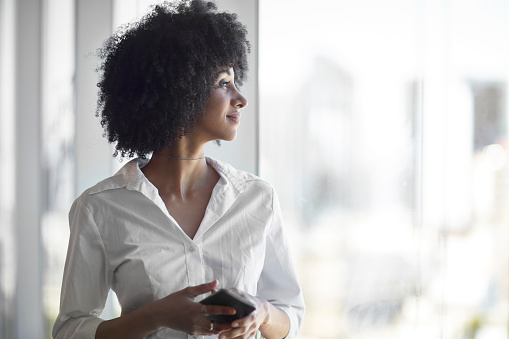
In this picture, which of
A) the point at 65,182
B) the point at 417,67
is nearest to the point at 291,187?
the point at 417,67

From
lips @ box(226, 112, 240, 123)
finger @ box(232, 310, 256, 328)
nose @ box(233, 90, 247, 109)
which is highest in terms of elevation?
nose @ box(233, 90, 247, 109)

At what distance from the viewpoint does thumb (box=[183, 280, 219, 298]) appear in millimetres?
1179

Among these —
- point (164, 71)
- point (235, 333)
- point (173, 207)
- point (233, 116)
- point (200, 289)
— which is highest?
point (164, 71)

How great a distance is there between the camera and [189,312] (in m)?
1.20

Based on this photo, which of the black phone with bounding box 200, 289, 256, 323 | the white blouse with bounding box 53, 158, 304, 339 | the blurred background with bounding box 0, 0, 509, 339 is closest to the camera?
the black phone with bounding box 200, 289, 256, 323

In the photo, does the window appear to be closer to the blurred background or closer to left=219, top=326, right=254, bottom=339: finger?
the blurred background

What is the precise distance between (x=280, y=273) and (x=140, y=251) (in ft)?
1.45

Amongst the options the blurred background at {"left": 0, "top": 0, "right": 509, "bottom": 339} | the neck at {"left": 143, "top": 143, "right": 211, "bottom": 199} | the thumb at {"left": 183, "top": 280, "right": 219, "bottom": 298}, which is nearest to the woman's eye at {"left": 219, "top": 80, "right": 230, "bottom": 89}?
the neck at {"left": 143, "top": 143, "right": 211, "bottom": 199}

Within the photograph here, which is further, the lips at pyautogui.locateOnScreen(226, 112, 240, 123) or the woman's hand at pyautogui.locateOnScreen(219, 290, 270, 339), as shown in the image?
the lips at pyautogui.locateOnScreen(226, 112, 240, 123)

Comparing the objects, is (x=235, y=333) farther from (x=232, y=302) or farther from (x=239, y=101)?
(x=239, y=101)

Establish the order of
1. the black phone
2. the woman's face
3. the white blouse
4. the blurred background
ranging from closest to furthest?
the black phone < the white blouse < the woman's face < the blurred background

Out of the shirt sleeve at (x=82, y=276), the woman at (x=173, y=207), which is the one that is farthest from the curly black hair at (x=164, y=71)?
the shirt sleeve at (x=82, y=276)

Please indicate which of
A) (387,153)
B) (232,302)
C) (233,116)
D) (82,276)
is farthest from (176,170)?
(387,153)

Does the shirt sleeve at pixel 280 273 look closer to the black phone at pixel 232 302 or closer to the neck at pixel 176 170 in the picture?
the neck at pixel 176 170
